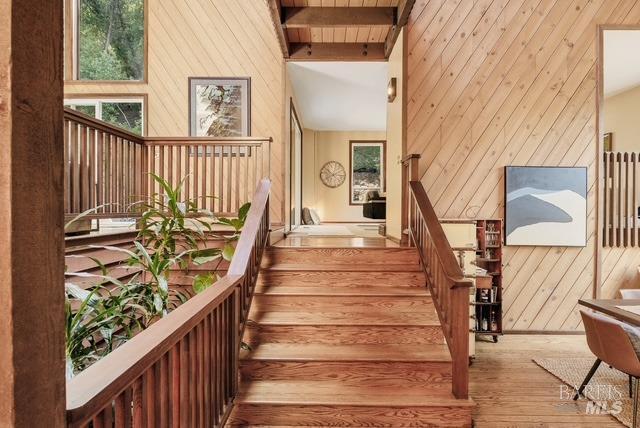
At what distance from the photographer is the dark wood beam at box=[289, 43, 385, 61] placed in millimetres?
4988

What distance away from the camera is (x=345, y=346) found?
2.78m

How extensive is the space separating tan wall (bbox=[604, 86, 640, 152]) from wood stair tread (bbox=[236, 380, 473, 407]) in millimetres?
6396

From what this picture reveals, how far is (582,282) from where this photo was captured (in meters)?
4.28

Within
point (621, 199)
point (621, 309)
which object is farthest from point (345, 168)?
point (621, 309)

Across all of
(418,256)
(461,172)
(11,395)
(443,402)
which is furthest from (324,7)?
(11,395)

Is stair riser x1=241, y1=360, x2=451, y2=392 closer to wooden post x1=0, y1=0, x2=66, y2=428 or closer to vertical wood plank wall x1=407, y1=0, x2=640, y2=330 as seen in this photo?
wooden post x1=0, y1=0, x2=66, y2=428

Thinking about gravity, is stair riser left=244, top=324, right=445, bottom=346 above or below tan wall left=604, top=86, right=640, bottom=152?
below

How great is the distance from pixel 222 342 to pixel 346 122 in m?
7.98

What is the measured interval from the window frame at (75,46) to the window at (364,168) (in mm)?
6096

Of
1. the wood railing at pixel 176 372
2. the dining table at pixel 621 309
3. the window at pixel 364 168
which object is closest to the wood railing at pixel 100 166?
the wood railing at pixel 176 372

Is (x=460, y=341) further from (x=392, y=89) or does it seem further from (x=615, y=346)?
(x=392, y=89)

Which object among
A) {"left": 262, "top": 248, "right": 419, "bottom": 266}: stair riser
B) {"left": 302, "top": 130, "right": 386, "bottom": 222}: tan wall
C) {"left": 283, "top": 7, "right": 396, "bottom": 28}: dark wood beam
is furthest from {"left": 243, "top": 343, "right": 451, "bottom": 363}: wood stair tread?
{"left": 302, "top": 130, "right": 386, "bottom": 222}: tan wall

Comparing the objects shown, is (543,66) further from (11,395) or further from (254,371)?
(11,395)

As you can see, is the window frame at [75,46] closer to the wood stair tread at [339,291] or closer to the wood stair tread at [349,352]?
the wood stair tread at [339,291]
